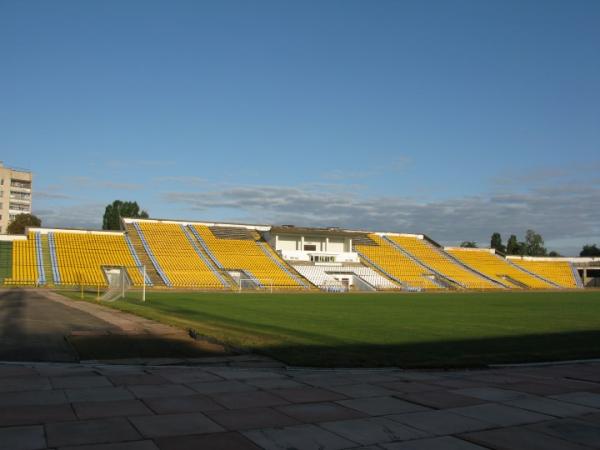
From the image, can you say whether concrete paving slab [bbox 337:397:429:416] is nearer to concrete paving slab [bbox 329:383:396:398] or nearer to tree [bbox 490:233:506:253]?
concrete paving slab [bbox 329:383:396:398]

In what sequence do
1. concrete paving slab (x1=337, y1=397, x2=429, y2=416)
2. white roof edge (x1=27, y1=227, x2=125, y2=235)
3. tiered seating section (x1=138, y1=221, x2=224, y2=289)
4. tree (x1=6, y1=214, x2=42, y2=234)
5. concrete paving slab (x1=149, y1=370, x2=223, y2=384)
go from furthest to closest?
tree (x1=6, y1=214, x2=42, y2=234) < white roof edge (x1=27, y1=227, x2=125, y2=235) < tiered seating section (x1=138, y1=221, x2=224, y2=289) < concrete paving slab (x1=149, y1=370, x2=223, y2=384) < concrete paving slab (x1=337, y1=397, x2=429, y2=416)

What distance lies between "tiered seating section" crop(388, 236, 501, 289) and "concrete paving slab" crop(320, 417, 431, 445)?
72040mm

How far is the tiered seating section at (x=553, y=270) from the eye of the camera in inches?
3546

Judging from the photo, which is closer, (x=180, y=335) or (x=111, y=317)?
(x=180, y=335)

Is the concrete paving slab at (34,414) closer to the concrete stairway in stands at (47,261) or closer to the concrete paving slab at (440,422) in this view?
the concrete paving slab at (440,422)

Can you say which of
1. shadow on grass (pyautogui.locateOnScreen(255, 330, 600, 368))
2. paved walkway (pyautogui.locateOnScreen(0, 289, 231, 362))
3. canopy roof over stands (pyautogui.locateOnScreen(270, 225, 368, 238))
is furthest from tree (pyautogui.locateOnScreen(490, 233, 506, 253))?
paved walkway (pyautogui.locateOnScreen(0, 289, 231, 362))

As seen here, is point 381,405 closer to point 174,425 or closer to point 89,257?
point 174,425

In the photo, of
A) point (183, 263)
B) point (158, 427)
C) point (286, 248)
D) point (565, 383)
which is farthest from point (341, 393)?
point (286, 248)

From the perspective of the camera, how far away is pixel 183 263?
68875 millimetres

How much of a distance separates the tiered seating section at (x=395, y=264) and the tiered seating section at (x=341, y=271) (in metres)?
2.30

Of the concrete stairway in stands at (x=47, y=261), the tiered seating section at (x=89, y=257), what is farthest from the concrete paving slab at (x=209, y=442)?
the concrete stairway in stands at (x=47, y=261)

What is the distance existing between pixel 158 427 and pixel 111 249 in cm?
6655

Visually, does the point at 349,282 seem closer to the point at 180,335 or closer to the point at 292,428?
the point at 180,335

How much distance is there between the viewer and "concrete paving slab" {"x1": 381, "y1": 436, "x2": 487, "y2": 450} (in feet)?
20.6
